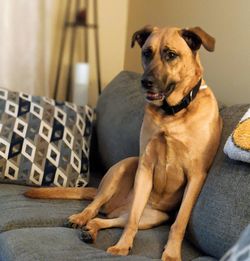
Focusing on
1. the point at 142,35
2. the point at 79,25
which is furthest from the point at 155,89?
the point at 79,25

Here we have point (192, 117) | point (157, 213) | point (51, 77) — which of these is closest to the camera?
point (192, 117)

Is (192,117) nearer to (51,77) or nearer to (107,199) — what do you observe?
(107,199)

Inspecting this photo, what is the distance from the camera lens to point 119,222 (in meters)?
1.59

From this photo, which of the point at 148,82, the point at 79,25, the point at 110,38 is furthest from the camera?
the point at 110,38

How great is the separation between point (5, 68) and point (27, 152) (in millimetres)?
835

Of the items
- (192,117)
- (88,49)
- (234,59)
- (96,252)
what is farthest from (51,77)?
(96,252)

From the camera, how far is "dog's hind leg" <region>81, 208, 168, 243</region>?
1425 mm

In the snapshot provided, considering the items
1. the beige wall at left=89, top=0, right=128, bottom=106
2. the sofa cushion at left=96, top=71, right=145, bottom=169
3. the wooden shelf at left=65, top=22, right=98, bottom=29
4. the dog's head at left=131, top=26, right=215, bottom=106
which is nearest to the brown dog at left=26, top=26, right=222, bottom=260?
the dog's head at left=131, top=26, right=215, bottom=106

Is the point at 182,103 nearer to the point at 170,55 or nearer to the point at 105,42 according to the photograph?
the point at 170,55

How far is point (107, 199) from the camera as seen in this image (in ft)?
5.64

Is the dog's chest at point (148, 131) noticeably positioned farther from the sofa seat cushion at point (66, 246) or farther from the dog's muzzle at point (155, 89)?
the sofa seat cushion at point (66, 246)

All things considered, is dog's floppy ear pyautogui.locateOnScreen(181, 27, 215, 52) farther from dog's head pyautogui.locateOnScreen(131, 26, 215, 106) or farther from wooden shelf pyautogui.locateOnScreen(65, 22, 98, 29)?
wooden shelf pyautogui.locateOnScreen(65, 22, 98, 29)

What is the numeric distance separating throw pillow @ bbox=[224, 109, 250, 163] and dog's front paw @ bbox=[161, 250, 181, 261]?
1.17 feet

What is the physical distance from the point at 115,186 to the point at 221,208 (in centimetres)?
53
